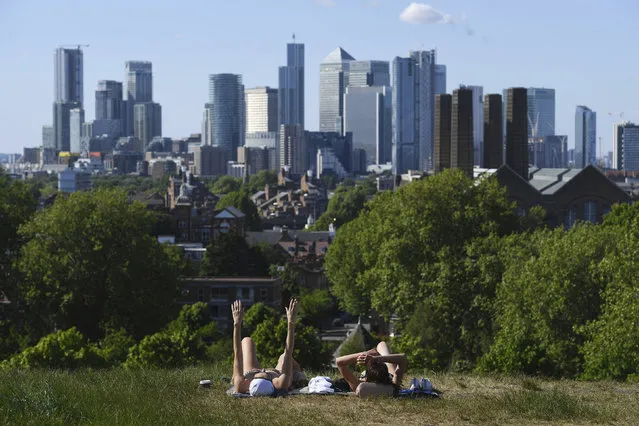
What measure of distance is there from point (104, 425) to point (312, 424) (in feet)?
6.00

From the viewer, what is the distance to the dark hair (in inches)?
526

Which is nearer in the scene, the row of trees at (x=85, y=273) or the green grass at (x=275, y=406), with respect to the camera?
the green grass at (x=275, y=406)

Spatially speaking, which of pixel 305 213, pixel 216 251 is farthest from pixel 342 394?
pixel 305 213

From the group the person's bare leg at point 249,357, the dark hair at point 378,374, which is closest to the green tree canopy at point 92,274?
the person's bare leg at point 249,357

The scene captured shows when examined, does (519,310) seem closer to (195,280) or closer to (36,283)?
(36,283)

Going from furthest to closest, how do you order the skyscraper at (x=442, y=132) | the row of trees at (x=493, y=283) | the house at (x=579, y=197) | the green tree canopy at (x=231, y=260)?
the skyscraper at (x=442, y=132) → the house at (x=579, y=197) → the green tree canopy at (x=231, y=260) → the row of trees at (x=493, y=283)

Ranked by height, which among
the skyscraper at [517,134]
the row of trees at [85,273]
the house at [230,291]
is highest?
the skyscraper at [517,134]

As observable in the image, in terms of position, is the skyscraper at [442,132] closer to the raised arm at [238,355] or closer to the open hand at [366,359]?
the open hand at [366,359]

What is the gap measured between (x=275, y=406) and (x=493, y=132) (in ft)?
238

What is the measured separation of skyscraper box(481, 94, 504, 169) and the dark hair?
7086 cm

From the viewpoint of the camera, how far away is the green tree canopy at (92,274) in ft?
128

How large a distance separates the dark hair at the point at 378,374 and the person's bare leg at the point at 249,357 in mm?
1287

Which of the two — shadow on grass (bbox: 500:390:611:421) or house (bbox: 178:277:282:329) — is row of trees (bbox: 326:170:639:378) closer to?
house (bbox: 178:277:282:329)

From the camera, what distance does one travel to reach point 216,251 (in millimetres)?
68562
